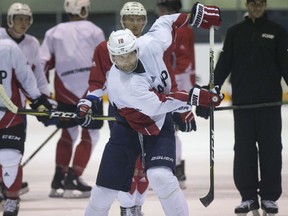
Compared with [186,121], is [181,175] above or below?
below

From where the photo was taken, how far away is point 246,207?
5.27 m

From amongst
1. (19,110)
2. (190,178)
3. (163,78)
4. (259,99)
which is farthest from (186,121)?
(190,178)

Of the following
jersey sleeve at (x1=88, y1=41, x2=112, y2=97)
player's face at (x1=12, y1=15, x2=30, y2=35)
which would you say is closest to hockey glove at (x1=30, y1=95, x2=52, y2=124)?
jersey sleeve at (x1=88, y1=41, x2=112, y2=97)

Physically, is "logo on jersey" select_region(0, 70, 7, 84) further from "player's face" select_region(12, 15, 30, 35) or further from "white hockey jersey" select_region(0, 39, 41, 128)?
"player's face" select_region(12, 15, 30, 35)

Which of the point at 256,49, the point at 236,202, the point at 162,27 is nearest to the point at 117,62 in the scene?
the point at 162,27

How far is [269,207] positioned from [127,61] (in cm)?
119

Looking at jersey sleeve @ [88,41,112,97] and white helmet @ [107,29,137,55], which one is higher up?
white helmet @ [107,29,137,55]

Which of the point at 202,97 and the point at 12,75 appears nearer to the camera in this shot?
the point at 202,97

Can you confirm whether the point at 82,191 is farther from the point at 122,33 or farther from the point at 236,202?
the point at 122,33

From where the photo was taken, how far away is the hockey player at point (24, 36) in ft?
19.8

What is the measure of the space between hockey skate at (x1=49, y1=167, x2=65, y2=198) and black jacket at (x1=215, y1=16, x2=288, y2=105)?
1.46 m

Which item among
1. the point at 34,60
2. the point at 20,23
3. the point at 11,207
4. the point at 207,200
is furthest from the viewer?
the point at 34,60

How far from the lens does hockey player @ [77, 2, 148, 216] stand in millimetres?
5180

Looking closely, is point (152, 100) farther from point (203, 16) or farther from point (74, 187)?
point (74, 187)
